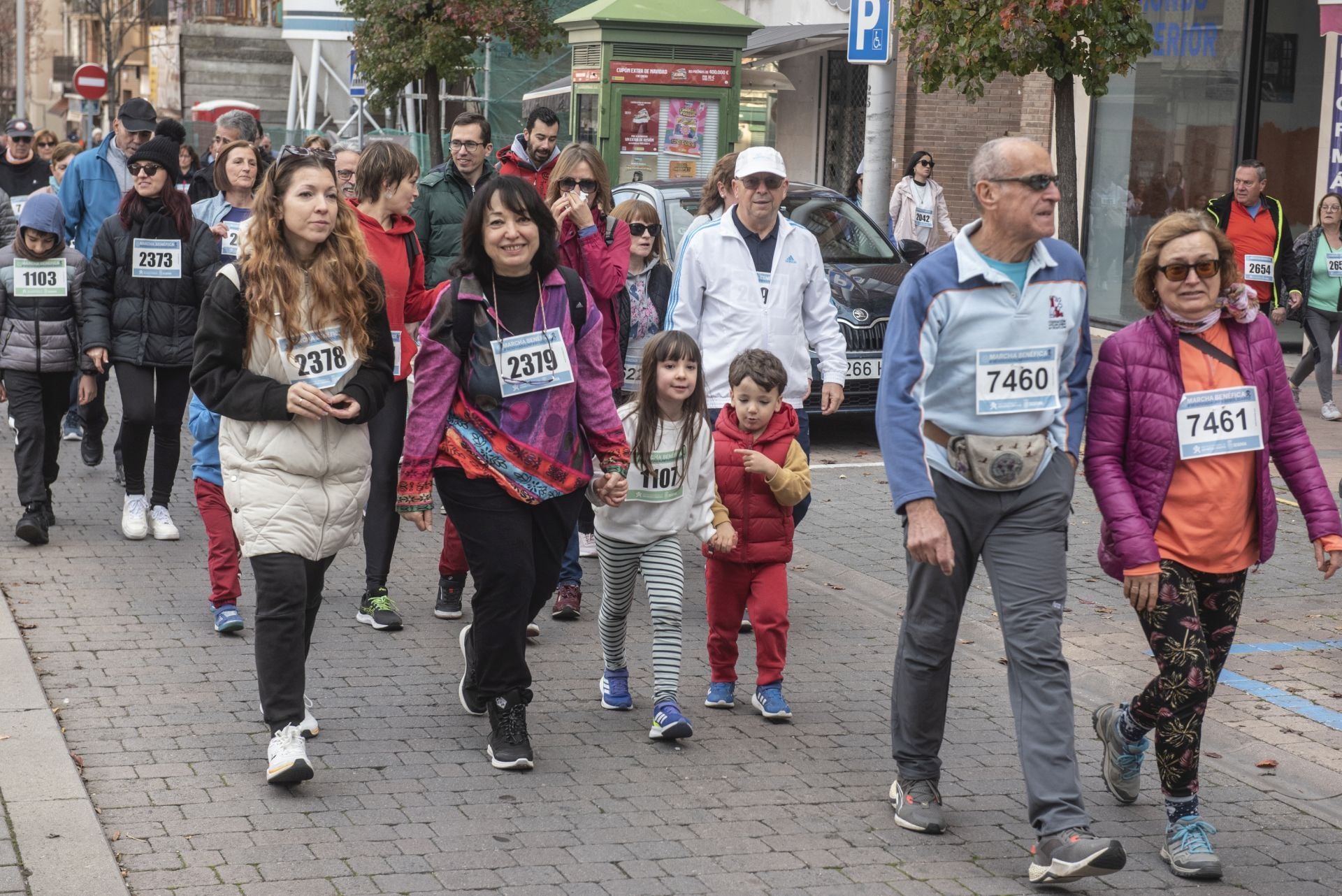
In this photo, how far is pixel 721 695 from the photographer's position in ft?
20.9

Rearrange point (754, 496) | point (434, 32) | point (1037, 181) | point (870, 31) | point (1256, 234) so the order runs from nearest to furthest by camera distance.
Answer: point (1037, 181) → point (754, 496) → point (870, 31) → point (1256, 234) → point (434, 32)

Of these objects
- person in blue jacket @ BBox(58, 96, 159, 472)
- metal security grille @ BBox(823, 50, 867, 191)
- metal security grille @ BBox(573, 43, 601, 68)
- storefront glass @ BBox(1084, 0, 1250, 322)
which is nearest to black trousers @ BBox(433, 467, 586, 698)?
person in blue jacket @ BBox(58, 96, 159, 472)

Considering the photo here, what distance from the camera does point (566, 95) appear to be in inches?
1096

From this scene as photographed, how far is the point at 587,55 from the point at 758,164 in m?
12.1

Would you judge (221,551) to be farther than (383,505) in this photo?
No

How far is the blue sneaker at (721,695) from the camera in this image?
637 centimetres

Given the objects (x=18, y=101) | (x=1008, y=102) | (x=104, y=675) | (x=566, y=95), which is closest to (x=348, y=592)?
(x=104, y=675)

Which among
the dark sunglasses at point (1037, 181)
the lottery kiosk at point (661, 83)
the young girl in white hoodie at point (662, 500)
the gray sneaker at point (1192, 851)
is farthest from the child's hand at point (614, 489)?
the lottery kiosk at point (661, 83)

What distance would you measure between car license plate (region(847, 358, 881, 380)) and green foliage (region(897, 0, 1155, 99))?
7.43 ft

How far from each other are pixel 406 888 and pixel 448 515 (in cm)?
143

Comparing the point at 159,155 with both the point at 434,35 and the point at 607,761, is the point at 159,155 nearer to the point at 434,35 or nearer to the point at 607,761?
the point at 607,761

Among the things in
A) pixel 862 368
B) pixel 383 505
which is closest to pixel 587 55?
pixel 862 368

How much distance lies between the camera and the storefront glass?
60.3 ft

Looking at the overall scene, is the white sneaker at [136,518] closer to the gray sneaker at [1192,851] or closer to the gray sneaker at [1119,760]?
the gray sneaker at [1119,760]
